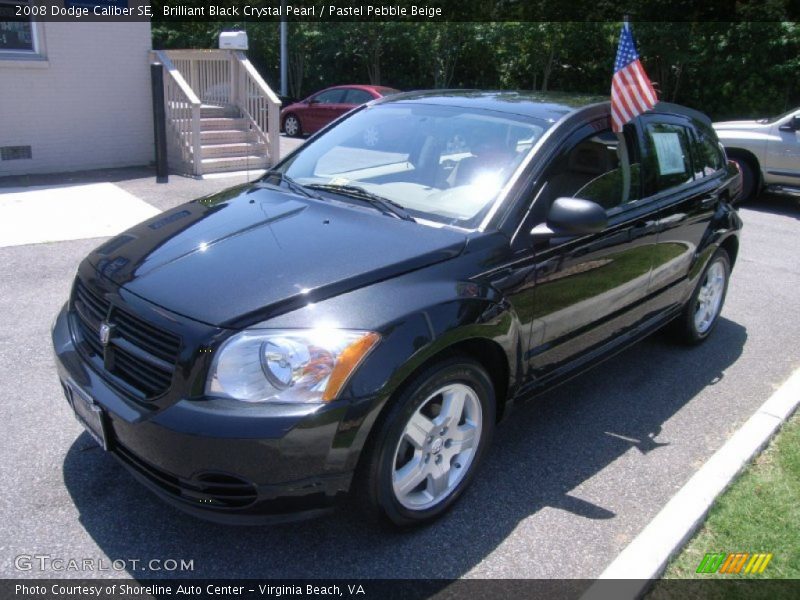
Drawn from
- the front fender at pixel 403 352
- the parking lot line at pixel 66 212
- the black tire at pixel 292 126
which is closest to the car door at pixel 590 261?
the front fender at pixel 403 352

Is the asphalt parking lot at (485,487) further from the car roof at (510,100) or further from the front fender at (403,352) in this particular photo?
the car roof at (510,100)

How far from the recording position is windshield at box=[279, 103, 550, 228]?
3406mm

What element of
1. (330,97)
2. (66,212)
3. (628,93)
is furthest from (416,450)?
(330,97)

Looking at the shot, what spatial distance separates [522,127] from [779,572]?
2294mm

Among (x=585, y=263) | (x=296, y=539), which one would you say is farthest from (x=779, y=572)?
(x=296, y=539)

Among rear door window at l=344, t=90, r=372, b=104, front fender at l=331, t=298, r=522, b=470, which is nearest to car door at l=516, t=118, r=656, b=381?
front fender at l=331, t=298, r=522, b=470

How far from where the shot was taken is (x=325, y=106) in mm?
17359

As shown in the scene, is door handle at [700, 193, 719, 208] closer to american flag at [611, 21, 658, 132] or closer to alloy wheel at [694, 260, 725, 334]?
alloy wheel at [694, 260, 725, 334]

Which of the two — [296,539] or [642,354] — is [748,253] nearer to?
[642,354]

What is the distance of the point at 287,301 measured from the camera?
103 inches

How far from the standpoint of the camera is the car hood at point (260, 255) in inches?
105

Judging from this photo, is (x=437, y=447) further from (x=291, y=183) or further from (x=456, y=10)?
(x=456, y=10)

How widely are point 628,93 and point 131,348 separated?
285 cm

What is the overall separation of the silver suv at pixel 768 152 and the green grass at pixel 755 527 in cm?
817
